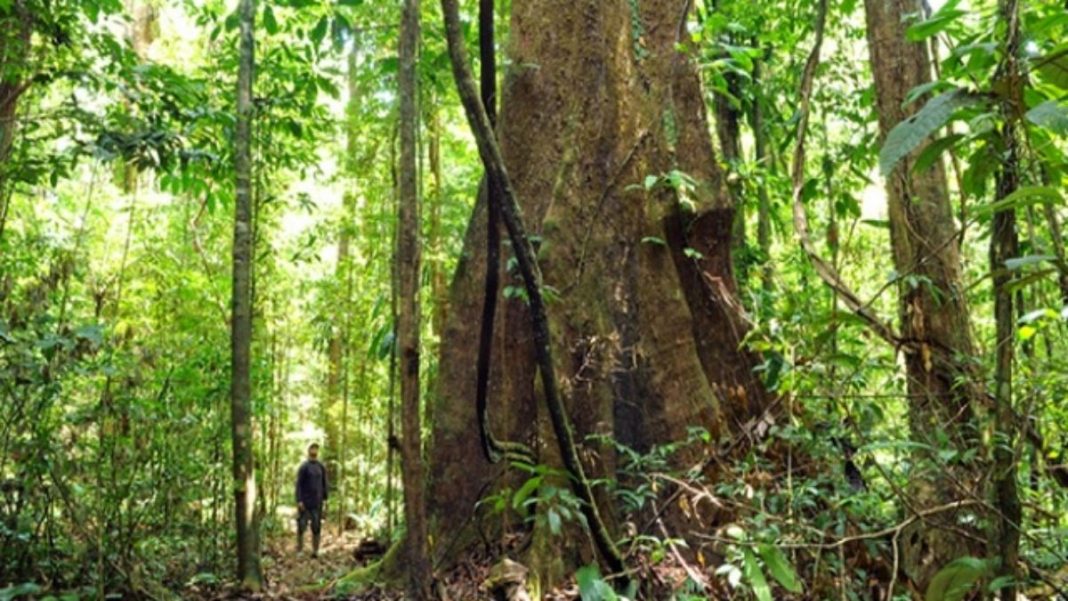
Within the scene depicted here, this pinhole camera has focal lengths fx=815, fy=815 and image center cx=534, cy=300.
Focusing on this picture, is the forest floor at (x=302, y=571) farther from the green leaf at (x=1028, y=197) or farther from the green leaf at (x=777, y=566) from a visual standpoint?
the green leaf at (x=1028, y=197)

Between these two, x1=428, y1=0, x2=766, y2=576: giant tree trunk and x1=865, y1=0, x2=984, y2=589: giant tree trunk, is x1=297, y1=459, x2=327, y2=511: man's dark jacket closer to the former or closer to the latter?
x1=428, y1=0, x2=766, y2=576: giant tree trunk

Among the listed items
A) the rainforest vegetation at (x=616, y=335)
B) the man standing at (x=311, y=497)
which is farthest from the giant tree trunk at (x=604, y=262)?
the man standing at (x=311, y=497)

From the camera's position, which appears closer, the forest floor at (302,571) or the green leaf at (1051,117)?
the green leaf at (1051,117)

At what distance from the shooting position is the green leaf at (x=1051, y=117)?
1.47m

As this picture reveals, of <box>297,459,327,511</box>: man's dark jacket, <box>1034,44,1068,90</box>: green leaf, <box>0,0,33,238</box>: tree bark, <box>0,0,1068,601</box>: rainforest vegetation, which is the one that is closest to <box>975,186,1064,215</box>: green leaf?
<box>0,0,1068,601</box>: rainforest vegetation

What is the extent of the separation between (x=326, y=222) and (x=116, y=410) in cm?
644

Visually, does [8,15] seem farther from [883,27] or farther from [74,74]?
[883,27]

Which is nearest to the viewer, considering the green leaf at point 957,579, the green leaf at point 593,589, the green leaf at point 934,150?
the green leaf at point 934,150

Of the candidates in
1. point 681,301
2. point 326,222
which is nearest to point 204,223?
point 326,222

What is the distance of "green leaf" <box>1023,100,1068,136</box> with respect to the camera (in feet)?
4.81

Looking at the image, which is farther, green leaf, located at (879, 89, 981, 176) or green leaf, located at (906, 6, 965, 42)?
green leaf, located at (906, 6, 965, 42)

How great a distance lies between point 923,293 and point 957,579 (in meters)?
2.33

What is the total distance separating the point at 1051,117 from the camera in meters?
1.48

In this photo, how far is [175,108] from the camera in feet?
17.7
